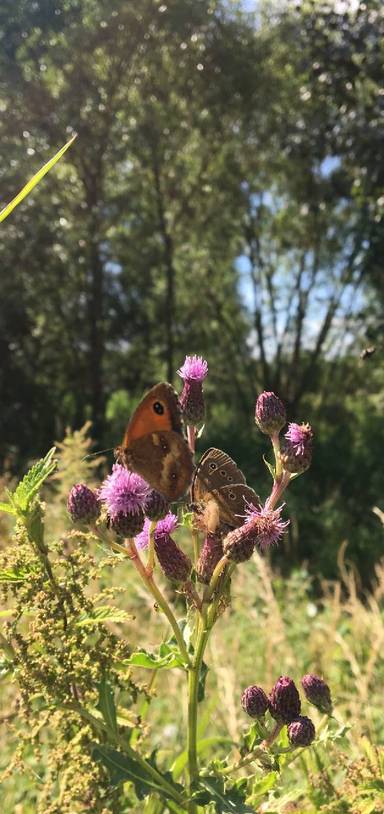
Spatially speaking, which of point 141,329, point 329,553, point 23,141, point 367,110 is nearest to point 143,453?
point 367,110

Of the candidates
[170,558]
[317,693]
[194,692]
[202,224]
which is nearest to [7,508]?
[170,558]

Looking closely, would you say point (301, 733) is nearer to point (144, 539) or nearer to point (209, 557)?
point (209, 557)

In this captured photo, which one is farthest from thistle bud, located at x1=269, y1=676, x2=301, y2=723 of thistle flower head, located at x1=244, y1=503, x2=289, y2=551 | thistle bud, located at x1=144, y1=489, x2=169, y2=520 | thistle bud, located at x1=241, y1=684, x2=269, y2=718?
thistle bud, located at x1=144, y1=489, x2=169, y2=520

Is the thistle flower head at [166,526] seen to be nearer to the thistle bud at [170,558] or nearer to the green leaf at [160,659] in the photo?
the thistle bud at [170,558]

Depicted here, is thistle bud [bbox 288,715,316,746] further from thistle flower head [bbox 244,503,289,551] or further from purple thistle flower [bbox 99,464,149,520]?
purple thistle flower [bbox 99,464,149,520]

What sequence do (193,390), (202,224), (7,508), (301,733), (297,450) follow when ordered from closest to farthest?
1. (7,508)
2. (301,733)
3. (297,450)
4. (193,390)
5. (202,224)

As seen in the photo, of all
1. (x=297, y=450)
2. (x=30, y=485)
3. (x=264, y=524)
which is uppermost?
(x=297, y=450)

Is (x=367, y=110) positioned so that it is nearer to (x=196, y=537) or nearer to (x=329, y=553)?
(x=329, y=553)
